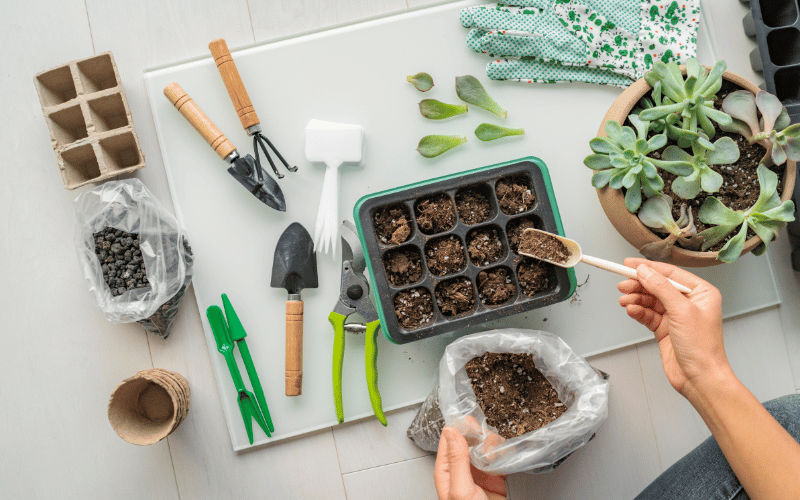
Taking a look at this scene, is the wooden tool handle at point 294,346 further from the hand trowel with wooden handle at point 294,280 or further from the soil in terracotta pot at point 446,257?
the soil in terracotta pot at point 446,257

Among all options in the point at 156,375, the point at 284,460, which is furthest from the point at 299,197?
the point at 284,460

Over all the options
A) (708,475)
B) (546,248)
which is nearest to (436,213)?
(546,248)

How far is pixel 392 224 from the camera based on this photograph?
0.83 meters

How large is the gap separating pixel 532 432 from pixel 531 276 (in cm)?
25

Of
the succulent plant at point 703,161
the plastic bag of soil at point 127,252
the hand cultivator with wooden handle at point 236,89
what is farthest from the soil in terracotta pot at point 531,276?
the plastic bag of soil at point 127,252

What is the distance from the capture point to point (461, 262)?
2.75 feet

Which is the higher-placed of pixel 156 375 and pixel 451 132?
pixel 451 132

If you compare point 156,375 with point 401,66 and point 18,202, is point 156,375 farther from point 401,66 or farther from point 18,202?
point 401,66

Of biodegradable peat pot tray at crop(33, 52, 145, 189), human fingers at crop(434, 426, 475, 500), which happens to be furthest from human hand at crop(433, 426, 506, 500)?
biodegradable peat pot tray at crop(33, 52, 145, 189)

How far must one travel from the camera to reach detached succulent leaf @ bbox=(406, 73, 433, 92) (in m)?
0.96

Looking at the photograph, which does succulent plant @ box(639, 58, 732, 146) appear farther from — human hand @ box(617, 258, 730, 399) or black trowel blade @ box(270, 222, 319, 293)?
black trowel blade @ box(270, 222, 319, 293)

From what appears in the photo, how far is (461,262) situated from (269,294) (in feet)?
1.27

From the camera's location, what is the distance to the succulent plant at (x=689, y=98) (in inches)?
29.5

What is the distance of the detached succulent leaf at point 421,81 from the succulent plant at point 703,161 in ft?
1.45
